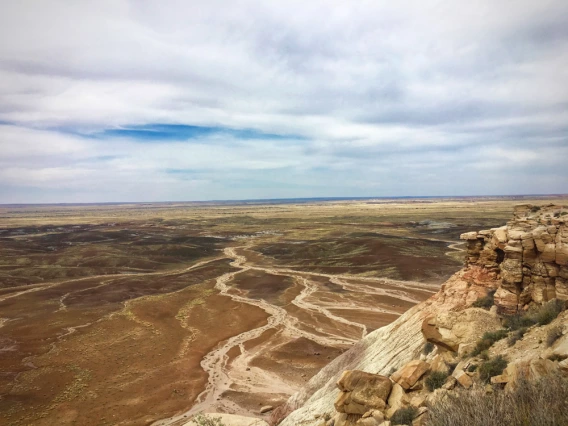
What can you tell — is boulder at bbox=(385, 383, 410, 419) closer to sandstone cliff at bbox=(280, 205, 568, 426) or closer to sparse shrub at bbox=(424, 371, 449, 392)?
sandstone cliff at bbox=(280, 205, 568, 426)

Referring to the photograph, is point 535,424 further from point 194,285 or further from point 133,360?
point 194,285

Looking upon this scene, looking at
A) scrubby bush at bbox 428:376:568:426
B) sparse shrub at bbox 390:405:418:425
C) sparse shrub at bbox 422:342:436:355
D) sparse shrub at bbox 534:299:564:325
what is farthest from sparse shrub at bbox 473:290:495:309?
scrubby bush at bbox 428:376:568:426

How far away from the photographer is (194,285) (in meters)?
62.3

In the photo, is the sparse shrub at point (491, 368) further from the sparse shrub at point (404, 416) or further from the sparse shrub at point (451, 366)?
the sparse shrub at point (404, 416)

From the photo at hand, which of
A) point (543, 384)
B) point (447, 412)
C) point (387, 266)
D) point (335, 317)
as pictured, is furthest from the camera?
point (387, 266)

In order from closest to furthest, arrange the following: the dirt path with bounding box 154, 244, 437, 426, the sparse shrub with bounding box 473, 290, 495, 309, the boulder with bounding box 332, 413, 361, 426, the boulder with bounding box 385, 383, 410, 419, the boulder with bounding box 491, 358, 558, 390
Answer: the boulder with bounding box 491, 358, 558, 390
the boulder with bounding box 385, 383, 410, 419
the boulder with bounding box 332, 413, 361, 426
the sparse shrub with bounding box 473, 290, 495, 309
the dirt path with bounding box 154, 244, 437, 426

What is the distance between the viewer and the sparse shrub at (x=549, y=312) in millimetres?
12500

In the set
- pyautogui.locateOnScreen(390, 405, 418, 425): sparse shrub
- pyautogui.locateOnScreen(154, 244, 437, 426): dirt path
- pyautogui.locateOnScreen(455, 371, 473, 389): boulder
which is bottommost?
pyautogui.locateOnScreen(154, 244, 437, 426): dirt path

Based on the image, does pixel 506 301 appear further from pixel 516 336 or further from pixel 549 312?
pixel 516 336

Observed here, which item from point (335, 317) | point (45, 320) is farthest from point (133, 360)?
point (335, 317)

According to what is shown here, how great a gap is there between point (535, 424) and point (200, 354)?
31770 mm

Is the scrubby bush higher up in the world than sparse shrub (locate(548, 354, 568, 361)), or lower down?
lower down

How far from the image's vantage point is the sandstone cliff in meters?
11.5

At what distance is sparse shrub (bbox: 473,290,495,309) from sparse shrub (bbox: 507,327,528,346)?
367 cm
